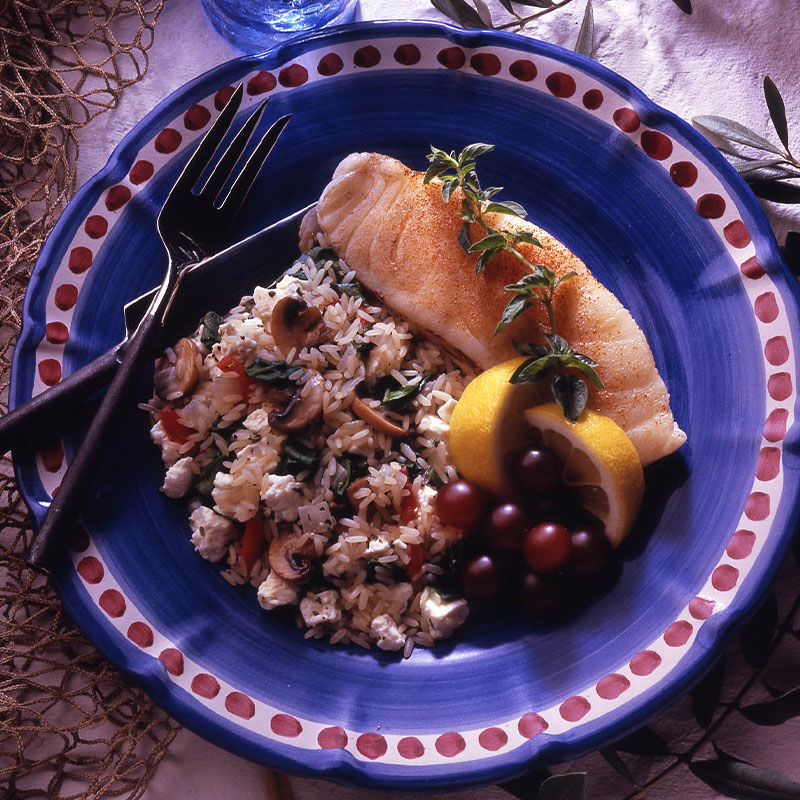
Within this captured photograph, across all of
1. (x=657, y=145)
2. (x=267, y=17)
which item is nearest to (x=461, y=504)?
(x=657, y=145)

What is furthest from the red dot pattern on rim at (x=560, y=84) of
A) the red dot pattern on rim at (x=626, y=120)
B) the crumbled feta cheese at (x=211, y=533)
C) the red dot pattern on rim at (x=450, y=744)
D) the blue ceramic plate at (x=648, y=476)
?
the red dot pattern on rim at (x=450, y=744)

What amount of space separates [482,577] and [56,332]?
1.26 metres

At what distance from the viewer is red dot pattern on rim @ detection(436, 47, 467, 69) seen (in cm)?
229

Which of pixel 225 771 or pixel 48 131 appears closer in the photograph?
pixel 225 771

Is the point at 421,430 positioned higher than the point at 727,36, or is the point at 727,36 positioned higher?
the point at 727,36

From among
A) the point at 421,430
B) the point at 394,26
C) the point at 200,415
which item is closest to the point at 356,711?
the point at 421,430

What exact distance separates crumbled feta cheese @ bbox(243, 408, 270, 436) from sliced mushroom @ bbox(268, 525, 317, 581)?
28 centimetres

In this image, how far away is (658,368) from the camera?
216cm

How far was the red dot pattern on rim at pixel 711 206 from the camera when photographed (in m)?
2.14

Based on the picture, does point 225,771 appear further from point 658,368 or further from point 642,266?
point 642,266

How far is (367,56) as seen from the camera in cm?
231

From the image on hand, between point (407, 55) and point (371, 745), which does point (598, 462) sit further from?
point (407, 55)

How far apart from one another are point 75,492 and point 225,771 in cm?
80

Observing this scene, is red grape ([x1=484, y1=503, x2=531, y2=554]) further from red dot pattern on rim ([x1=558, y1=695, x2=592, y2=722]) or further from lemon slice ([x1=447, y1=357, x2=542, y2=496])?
red dot pattern on rim ([x1=558, y1=695, x2=592, y2=722])
